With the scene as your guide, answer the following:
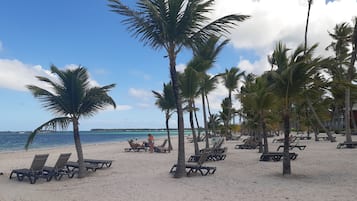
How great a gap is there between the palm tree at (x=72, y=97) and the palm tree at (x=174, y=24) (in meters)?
2.62

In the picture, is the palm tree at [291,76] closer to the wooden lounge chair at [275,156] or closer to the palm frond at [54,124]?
the wooden lounge chair at [275,156]

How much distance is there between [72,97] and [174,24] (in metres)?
4.36

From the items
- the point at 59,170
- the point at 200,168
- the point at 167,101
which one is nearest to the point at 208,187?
the point at 200,168

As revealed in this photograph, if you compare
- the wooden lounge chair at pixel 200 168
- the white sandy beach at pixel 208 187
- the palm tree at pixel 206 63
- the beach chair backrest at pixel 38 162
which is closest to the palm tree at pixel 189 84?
the palm tree at pixel 206 63

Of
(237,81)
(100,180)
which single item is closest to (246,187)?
(100,180)

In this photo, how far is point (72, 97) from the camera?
11234mm

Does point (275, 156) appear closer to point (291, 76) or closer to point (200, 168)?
point (200, 168)

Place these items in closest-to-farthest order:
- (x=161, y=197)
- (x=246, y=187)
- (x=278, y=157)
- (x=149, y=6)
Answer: (x=161, y=197) < (x=246, y=187) < (x=149, y=6) < (x=278, y=157)

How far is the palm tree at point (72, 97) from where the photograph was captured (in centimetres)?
1116

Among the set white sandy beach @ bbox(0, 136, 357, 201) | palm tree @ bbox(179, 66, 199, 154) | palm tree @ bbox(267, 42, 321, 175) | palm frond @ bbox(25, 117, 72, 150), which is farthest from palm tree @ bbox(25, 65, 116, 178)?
palm tree @ bbox(267, 42, 321, 175)

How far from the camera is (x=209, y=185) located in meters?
8.48

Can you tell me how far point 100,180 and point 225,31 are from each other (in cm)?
596

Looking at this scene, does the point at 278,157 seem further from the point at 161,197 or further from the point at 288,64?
the point at 161,197

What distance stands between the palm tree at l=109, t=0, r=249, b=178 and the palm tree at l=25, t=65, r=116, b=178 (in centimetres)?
262
